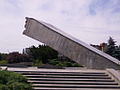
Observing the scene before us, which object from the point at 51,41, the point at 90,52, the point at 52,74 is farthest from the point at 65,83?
the point at 51,41

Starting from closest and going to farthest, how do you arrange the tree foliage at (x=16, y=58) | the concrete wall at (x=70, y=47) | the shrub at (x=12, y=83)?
the shrub at (x=12, y=83), the concrete wall at (x=70, y=47), the tree foliage at (x=16, y=58)

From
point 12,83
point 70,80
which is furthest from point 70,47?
point 12,83

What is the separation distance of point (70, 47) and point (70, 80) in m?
5.58

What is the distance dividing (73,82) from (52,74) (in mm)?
1238

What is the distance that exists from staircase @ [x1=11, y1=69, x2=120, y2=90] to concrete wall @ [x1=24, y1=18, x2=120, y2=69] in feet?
8.98

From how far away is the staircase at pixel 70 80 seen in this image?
10.9 metres

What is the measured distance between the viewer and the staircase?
10883 mm

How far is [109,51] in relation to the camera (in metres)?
31.6

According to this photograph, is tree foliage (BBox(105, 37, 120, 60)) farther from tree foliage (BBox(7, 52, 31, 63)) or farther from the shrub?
the shrub

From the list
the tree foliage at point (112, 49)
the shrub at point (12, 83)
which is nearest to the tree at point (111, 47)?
the tree foliage at point (112, 49)

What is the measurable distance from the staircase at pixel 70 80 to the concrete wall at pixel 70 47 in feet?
8.98

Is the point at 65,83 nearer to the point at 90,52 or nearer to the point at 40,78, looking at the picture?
the point at 40,78

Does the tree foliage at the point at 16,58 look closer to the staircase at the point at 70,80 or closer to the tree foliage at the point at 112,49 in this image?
the tree foliage at the point at 112,49

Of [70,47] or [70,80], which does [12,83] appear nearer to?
[70,80]
